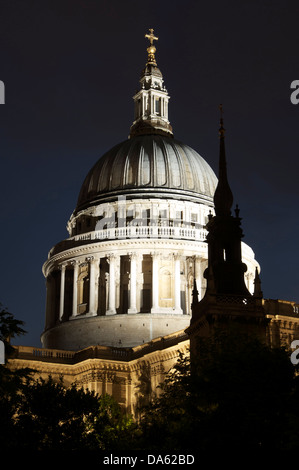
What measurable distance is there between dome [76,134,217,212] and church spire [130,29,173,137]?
3.32 meters

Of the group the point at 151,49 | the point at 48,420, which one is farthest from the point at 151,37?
the point at 48,420

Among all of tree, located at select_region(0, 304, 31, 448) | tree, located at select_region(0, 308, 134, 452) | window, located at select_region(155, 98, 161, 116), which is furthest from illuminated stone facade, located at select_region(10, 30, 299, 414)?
tree, located at select_region(0, 304, 31, 448)

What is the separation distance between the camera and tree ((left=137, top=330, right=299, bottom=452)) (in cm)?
4734

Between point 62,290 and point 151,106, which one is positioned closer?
point 62,290

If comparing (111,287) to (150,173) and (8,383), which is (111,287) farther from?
(8,383)

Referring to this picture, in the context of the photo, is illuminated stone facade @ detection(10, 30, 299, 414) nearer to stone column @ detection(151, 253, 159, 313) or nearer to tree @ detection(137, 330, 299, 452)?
stone column @ detection(151, 253, 159, 313)

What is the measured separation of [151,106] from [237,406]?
7272 cm

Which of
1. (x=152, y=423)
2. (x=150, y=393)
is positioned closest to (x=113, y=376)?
(x=150, y=393)

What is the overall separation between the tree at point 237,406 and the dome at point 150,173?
2190 inches

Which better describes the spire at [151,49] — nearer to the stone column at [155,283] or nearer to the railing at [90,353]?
the stone column at [155,283]

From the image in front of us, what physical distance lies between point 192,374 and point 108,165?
198 feet

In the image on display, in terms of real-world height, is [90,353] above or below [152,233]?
below

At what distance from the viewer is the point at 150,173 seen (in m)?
109

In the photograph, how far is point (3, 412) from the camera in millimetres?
52438
